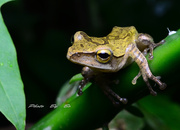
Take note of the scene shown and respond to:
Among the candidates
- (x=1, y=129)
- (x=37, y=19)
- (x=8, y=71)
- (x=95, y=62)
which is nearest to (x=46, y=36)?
(x=37, y=19)

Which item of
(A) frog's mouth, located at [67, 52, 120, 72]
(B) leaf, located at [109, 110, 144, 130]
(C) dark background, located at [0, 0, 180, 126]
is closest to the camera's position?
(A) frog's mouth, located at [67, 52, 120, 72]

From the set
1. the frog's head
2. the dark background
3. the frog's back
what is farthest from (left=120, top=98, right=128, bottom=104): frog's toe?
the dark background

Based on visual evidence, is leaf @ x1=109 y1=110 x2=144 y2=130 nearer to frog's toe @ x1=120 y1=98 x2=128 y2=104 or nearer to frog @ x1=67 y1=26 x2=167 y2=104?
frog @ x1=67 y1=26 x2=167 y2=104

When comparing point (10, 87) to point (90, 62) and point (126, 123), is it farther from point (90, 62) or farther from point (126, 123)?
point (126, 123)

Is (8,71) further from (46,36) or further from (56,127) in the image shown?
(46,36)

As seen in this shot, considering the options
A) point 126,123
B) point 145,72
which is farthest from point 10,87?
point 126,123
